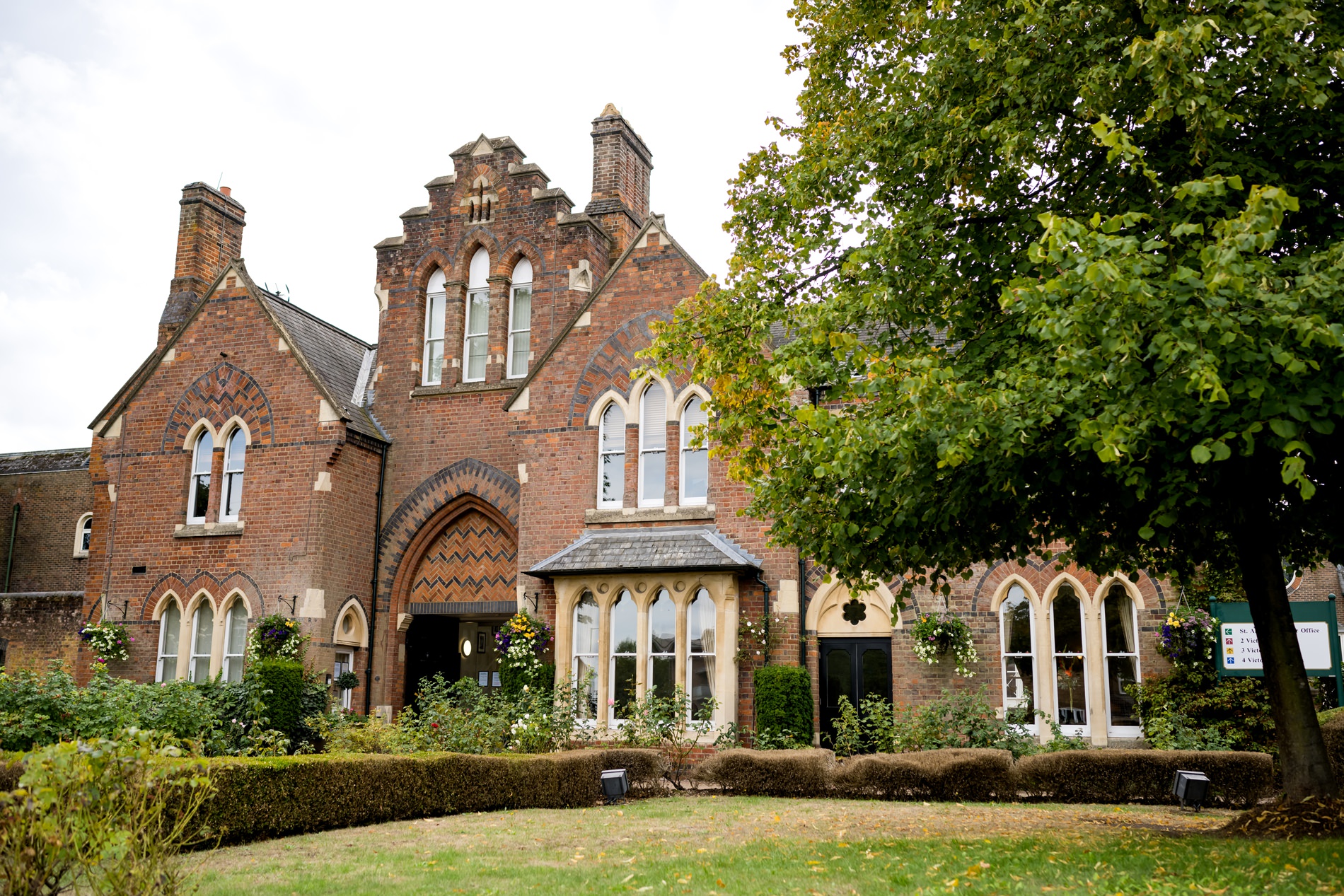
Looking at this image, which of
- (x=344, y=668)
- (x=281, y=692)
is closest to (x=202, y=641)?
(x=344, y=668)

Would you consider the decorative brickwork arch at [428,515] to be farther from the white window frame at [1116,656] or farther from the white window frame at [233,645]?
the white window frame at [1116,656]

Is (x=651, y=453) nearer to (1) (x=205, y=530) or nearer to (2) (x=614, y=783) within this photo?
(2) (x=614, y=783)

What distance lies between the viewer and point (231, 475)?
21.8m

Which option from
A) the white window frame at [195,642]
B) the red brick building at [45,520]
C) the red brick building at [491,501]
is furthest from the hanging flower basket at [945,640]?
the red brick building at [45,520]

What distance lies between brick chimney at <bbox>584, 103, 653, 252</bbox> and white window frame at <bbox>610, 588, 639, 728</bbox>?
311 inches

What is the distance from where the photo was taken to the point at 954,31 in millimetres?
10250

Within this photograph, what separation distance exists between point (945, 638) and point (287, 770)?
1005 centimetres

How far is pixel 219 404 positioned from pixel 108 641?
16.3ft

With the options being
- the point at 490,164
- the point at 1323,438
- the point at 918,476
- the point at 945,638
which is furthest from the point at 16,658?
the point at 1323,438

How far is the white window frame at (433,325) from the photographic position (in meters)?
22.8

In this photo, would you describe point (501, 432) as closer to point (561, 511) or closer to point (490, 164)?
point (561, 511)

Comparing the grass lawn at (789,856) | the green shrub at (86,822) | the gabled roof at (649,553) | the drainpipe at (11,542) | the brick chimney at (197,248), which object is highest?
the brick chimney at (197,248)

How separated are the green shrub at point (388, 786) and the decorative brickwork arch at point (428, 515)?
8055 mm

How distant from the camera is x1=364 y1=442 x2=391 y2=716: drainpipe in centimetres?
2139
